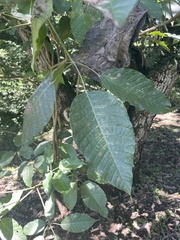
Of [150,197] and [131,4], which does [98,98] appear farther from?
[150,197]

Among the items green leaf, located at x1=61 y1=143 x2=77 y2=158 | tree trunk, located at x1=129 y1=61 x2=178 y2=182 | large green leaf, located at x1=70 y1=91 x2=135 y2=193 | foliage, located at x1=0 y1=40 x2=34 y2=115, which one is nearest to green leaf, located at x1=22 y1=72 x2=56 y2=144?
large green leaf, located at x1=70 y1=91 x2=135 y2=193

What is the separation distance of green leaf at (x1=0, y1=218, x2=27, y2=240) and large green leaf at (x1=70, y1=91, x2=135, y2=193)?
0.40 meters

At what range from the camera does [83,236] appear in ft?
4.91

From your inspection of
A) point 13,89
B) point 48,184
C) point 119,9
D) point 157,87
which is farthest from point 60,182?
point 13,89

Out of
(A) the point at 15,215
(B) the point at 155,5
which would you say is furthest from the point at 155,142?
(B) the point at 155,5

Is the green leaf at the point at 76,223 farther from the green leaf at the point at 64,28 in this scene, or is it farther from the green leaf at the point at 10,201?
the green leaf at the point at 64,28

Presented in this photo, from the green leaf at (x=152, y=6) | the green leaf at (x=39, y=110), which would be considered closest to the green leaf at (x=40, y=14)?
the green leaf at (x=39, y=110)

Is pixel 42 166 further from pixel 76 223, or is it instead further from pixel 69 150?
pixel 76 223

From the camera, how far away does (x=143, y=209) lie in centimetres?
167

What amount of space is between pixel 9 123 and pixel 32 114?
65.4 inches

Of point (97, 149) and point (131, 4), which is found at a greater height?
point (131, 4)

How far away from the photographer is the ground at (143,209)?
1.51 m

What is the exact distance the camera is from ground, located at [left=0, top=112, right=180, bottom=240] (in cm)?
151

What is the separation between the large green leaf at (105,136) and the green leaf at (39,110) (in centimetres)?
4
